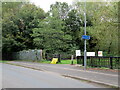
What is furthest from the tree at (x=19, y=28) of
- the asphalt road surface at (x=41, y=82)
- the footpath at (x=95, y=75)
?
the asphalt road surface at (x=41, y=82)

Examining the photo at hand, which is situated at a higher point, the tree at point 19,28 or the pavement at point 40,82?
the tree at point 19,28

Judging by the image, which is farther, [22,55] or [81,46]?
[81,46]

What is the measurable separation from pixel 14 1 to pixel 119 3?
37247 mm

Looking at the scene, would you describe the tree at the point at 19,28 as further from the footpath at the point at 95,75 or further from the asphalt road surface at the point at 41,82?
the asphalt road surface at the point at 41,82

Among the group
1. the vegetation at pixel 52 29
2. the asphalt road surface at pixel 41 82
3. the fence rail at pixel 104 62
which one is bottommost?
the asphalt road surface at pixel 41 82

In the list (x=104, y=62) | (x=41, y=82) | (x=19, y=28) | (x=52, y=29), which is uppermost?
(x=19, y=28)

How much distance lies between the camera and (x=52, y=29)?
3475cm

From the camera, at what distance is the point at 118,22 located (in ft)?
59.6

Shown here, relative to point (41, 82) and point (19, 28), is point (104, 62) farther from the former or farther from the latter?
point (19, 28)

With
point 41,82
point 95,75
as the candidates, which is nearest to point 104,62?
point 95,75

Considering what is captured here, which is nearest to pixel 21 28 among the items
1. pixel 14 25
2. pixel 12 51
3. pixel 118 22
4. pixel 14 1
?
pixel 14 25

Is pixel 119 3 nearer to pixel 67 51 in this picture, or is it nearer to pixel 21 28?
pixel 67 51

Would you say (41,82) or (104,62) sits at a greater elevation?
(104,62)

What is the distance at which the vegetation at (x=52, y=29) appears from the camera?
34969 mm
